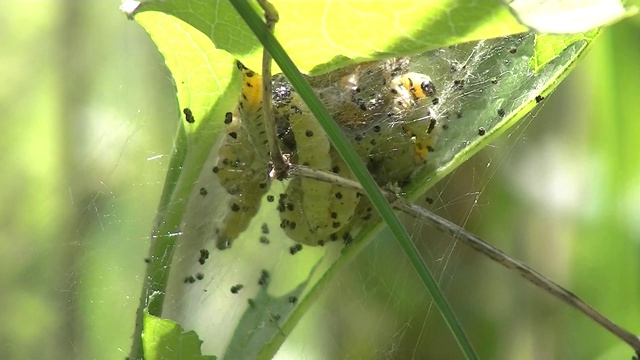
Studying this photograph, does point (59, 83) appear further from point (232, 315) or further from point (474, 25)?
point (474, 25)

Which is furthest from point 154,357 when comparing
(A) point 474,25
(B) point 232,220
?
(A) point 474,25

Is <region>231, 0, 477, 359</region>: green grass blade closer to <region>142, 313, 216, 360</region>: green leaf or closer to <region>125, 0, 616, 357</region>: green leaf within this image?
<region>125, 0, 616, 357</region>: green leaf

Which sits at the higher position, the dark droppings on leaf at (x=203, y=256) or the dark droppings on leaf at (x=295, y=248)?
the dark droppings on leaf at (x=203, y=256)

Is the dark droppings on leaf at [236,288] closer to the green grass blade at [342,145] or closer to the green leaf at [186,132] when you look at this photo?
the green leaf at [186,132]

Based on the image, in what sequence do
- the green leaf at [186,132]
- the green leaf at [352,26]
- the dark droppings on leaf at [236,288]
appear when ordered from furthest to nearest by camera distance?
the dark droppings on leaf at [236,288]
the green leaf at [186,132]
the green leaf at [352,26]

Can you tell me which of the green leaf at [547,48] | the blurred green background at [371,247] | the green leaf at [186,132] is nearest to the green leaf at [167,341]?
the green leaf at [186,132]

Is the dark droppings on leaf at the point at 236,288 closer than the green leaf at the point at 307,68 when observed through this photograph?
No
